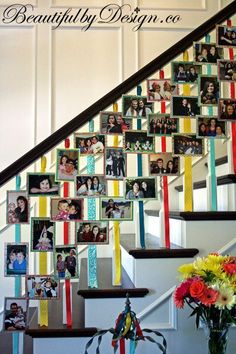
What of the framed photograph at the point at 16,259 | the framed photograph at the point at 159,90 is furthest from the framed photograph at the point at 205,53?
the framed photograph at the point at 16,259

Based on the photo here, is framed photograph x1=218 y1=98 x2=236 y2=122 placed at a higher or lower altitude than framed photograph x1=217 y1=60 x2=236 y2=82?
lower

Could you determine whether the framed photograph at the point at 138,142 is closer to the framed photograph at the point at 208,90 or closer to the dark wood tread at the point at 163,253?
the framed photograph at the point at 208,90

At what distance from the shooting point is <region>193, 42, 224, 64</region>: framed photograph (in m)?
1.93

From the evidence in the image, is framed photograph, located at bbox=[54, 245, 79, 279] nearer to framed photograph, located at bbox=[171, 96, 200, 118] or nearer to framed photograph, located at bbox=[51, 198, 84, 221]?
framed photograph, located at bbox=[51, 198, 84, 221]

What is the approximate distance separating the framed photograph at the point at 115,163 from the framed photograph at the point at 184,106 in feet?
1.10

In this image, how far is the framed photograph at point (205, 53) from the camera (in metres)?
1.93

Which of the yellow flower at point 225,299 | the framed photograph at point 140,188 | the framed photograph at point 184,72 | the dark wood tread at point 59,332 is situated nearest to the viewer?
the yellow flower at point 225,299

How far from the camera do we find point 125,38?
11.6ft

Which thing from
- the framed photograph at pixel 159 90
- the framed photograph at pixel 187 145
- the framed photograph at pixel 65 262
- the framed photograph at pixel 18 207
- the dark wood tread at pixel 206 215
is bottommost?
the framed photograph at pixel 65 262

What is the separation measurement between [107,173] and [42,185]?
12.1 inches

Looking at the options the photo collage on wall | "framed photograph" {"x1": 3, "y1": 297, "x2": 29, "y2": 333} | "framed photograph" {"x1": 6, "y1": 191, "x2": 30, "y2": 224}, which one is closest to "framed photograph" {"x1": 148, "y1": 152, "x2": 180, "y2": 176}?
the photo collage on wall

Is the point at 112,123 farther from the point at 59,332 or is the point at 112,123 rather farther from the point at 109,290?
the point at 59,332

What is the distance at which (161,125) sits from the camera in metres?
1.85

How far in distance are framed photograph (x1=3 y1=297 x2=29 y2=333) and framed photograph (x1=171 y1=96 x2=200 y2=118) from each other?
1.14 metres
